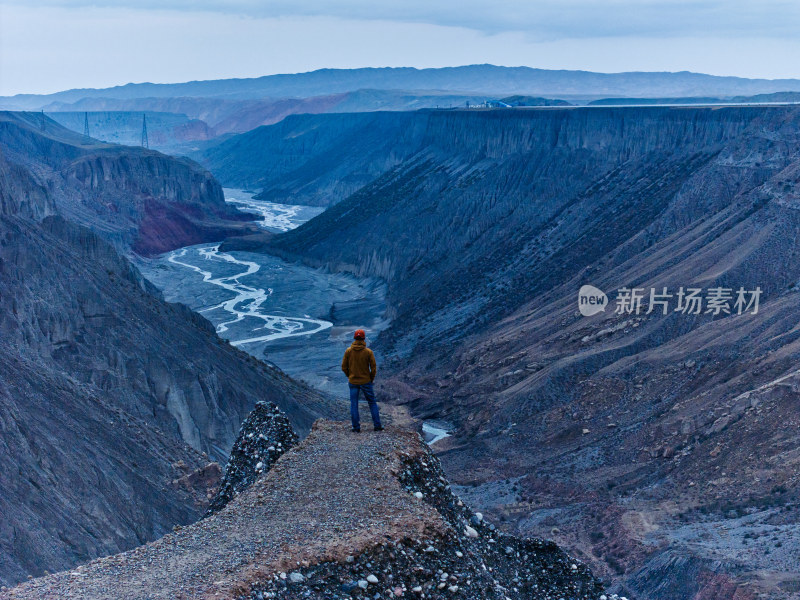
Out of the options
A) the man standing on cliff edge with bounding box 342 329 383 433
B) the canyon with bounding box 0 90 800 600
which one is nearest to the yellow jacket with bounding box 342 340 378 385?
the man standing on cliff edge with bounding box 342 329 383 433

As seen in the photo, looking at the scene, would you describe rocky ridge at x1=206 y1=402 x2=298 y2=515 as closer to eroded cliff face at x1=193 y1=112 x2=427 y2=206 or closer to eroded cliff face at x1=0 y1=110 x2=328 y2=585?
eroded cliff face at x1=0 y1=110 x2=328 y2=585

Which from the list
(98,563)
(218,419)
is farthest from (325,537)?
(218,419)

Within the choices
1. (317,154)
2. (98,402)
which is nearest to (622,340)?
(98,402)

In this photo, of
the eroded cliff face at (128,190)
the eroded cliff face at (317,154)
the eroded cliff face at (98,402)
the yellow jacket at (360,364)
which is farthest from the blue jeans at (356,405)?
the eroded cliff face at (317,154)

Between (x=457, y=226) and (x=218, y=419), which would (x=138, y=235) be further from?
(x=218, y=419)

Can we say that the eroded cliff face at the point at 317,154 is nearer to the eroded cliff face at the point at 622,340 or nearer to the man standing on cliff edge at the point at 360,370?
the eroded cliff face at the point at 622,340

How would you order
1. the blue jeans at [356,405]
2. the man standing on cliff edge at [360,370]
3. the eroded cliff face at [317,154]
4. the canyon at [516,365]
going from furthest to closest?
the eroded cliff face at [317,154], the canyon at [516,365], the man standing on cliff edge at [360,370], the blue jeans at [356,405]

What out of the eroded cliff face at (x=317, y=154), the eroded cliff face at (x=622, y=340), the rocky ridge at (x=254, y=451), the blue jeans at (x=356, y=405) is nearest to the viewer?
the rocky ridge at (x=254, y=451)
